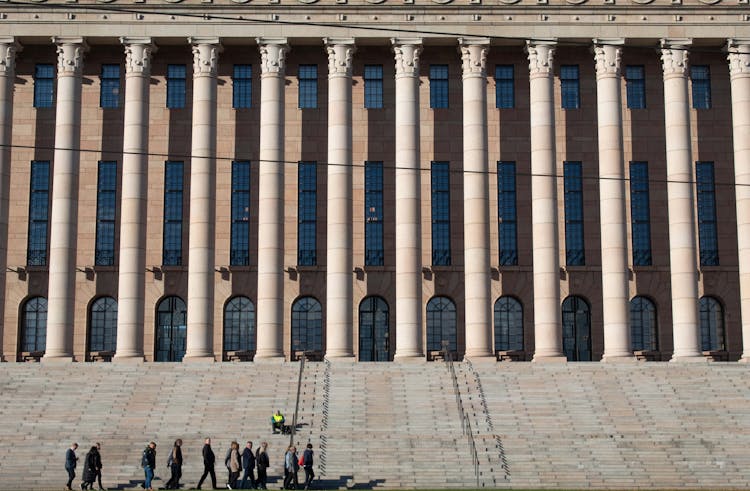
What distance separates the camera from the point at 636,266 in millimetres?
67312

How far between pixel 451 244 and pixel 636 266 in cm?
903

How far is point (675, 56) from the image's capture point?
213ft

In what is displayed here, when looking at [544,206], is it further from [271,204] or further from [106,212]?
[106,212]

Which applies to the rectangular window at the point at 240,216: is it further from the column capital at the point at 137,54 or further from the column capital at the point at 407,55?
the column capital at the point at 407,55

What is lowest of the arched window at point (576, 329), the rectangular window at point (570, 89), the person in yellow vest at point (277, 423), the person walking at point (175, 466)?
the person walking at point (175, 466)

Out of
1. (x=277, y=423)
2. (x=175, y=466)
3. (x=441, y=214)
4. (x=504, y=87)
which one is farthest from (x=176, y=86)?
(x=175, y=466)

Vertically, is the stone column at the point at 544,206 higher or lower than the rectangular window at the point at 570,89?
lower

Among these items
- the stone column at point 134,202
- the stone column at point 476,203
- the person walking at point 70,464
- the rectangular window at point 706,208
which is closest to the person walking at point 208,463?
the person walking at point 70,464

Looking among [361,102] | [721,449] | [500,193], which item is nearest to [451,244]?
[500,193]

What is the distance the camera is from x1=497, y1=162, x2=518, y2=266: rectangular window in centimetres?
6769

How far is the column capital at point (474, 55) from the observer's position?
64625 millimetres

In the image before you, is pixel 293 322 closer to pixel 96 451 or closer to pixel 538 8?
pixel 538 8

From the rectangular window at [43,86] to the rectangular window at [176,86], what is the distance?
565 cm

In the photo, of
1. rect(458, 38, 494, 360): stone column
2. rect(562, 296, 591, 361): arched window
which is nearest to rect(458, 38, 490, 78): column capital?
rect(458, 38, 494, 360): stone column
